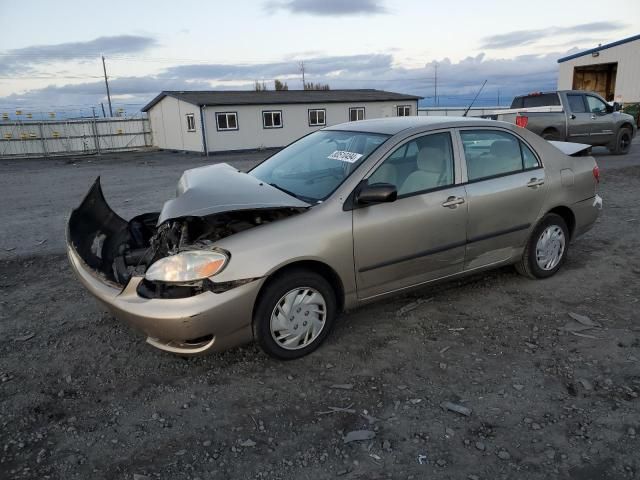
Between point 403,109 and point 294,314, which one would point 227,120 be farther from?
point 294,314

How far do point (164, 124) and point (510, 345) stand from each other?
30310mm

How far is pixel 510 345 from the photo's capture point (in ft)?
12.0

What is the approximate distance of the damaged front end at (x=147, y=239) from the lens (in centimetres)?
310

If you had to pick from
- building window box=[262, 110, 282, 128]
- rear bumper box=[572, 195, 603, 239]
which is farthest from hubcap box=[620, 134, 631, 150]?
building window box=[262, 110, 282, 128]

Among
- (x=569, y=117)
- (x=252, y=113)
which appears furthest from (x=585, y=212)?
(x=252, y=113)

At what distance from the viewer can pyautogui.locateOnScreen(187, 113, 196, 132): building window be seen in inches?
1034

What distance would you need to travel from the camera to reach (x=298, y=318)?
3.42 meters

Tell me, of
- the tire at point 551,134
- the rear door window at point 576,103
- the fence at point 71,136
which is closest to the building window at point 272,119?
the fence at point 71,136

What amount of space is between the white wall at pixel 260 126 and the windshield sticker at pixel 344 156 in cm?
2271

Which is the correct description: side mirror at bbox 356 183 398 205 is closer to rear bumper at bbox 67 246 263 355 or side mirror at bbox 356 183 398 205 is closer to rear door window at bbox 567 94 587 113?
rear bumper at bbox 67 246 263 355

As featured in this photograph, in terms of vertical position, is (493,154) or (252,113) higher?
(252,113)

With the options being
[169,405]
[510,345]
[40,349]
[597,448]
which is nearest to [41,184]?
[40,349]

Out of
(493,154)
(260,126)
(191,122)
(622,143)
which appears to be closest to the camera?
(493,154)

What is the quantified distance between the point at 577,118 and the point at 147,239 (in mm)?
13582
